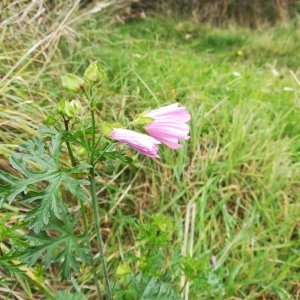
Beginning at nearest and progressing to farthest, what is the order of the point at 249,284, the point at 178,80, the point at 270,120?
the point at 249,284 → the point at 270,120 → the point at 178,80

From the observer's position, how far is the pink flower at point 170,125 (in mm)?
1009

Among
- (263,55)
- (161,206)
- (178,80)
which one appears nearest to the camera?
(161,206)

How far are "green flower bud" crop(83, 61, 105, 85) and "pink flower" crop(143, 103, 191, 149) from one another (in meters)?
0.12

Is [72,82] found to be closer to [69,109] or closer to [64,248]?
[69,109]

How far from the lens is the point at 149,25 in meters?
5.27

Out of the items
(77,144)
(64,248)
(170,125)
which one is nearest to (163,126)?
(170,125)

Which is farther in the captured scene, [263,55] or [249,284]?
[263,55]

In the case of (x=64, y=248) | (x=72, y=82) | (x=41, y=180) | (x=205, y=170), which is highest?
(x=72, y=82)

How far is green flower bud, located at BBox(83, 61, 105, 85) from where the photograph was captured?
38.0 inches

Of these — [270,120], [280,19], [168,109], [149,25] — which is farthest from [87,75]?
[280,19]

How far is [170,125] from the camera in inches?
39.9

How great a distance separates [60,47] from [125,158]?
184cm

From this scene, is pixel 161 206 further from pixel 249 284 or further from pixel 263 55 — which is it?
pixel 263 55

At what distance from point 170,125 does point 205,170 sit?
1.09 m
